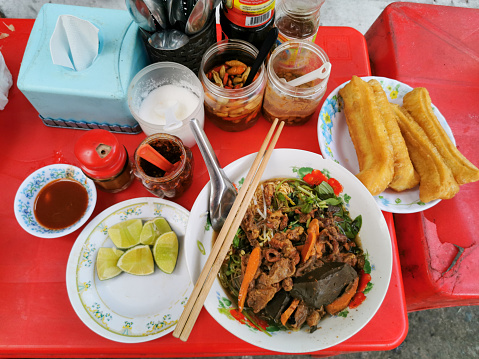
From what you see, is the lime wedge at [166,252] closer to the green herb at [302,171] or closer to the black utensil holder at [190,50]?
the green herb at [302,171]

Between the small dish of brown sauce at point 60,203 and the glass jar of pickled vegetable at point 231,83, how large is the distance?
671 millimetres

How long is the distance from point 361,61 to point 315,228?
41.5 inches

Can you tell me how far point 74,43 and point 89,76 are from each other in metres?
0.14

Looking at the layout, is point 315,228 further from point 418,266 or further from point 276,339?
point 418,266

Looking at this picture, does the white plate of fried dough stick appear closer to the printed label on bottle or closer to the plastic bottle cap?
the printed label on bottle

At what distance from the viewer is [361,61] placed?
70.7 inches

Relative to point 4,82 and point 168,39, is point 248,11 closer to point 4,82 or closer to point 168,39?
point 168,39

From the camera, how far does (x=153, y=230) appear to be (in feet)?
4.58

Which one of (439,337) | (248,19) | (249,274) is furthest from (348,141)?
(439,337)

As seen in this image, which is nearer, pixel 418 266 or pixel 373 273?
pixel 373 273

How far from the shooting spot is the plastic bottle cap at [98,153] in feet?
4.03

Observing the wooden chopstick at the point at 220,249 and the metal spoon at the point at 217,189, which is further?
the metal spoon at the point at 217,189

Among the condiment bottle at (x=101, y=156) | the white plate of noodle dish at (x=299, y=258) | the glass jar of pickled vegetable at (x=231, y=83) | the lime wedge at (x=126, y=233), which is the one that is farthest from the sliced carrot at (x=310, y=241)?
the condiment bottle at (x=101, y=156)

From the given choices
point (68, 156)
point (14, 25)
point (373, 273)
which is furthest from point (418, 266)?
point (14, 25)
